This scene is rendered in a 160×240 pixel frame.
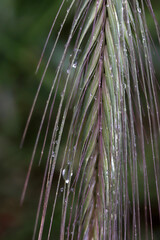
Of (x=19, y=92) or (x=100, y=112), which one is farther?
(x=19, y=92)

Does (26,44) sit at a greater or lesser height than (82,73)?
greater

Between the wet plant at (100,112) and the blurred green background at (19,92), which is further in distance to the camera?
the blurred green background at (19,92)

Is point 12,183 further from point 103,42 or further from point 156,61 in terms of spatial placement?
point 103,42

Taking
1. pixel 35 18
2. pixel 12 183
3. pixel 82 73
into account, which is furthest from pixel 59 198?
pixel 82 73

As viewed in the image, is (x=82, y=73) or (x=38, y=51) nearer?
(x=82, y=73)

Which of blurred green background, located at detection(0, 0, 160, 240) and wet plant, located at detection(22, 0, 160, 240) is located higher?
blurred green background, located at detection(0, 0, 160, 240)

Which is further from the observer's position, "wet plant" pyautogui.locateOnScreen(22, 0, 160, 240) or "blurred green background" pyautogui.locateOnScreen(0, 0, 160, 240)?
"blurred green background" pyautogui.locateOnScreen(0, 0, 160, 240)

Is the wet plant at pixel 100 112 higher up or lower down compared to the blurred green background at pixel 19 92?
lower down

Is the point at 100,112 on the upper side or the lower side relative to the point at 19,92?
lower
